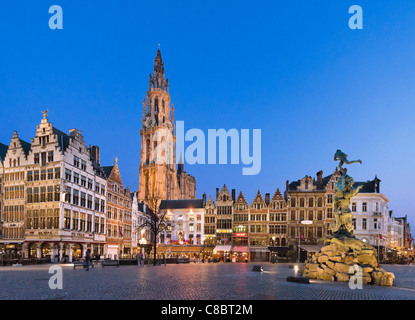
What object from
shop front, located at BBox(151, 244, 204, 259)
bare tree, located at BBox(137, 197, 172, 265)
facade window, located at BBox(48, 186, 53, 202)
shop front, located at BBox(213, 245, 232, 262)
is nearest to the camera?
facade window, located at BBox(48, 186, 53, 202)

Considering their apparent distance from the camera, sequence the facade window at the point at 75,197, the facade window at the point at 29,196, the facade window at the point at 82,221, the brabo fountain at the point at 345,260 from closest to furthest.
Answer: the brabo fountain at the point at 345,260 < the facade window at the point at 29,196 < the facade window at the point at 75,197 < the facade window at the point at 82,221

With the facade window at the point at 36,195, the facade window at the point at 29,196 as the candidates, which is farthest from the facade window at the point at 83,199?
the facade window at the point at 29,196

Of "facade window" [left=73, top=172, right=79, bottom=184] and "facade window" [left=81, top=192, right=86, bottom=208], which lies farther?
"facade window" [left=81, top=192, right=86, bottom=208]

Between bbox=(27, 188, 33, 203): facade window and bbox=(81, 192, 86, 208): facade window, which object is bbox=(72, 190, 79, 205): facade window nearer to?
bbox=(81, 192, 86, 208): facade window

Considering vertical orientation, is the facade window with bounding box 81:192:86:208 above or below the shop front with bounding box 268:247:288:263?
above

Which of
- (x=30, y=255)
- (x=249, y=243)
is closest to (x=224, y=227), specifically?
(x=249, y=243)

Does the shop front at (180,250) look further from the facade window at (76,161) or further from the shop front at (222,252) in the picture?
the facade window at (76,161)

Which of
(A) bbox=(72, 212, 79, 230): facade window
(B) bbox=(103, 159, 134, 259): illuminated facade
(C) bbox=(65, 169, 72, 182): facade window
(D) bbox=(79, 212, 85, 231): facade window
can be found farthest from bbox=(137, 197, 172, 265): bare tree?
(C) bbox=(65, 169, 72, 182): facade window

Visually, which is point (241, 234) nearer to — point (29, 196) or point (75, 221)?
point (75, 221)

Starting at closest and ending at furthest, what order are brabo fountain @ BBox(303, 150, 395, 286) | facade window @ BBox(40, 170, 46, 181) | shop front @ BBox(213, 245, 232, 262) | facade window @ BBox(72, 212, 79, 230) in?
brabo fountain @ BBox(303, 150, 395, 286) < facade window @ BBox(40, 170, 46, 181) < facade window @ BBox(72, 212, 79, 230) < shop front @ BBox(213, 245, 232, 262)

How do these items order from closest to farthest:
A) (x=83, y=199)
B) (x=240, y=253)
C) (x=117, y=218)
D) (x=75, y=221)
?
(x=75, y=221), (x=83, y=199), (x=117, y=218), (x=240, y=253)

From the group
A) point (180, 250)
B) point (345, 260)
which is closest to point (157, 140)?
point (180, 250)

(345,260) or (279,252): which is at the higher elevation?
(345,260)
